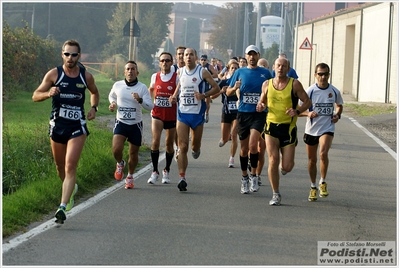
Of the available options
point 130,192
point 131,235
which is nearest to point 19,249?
point 131,235

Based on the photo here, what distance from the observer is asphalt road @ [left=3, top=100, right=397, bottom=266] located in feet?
26.4

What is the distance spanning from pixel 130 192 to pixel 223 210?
1.92 metres

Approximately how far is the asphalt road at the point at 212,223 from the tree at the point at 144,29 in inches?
3137

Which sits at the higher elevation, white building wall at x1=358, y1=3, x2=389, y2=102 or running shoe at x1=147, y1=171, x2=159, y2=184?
white building wall at x1=358, y1=3, x2=389, y2=102

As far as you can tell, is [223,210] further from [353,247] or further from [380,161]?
[380,161]

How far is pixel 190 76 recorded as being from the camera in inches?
494

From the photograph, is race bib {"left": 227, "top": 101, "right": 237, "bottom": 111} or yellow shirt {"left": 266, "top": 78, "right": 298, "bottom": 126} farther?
race bib {"left": 227, "top": 101, "right": 237, "bottom": 111}

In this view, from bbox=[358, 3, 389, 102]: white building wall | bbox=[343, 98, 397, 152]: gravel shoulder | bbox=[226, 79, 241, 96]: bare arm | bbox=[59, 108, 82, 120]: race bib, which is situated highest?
bbox=[358, 3, 389, 102]: white building wall

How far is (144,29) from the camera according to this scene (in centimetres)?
9962

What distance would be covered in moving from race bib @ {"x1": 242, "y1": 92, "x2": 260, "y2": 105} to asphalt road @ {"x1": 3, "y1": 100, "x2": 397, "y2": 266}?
129 cm

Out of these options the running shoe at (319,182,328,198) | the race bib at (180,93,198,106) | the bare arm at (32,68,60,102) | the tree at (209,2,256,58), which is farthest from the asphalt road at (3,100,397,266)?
the tree at (209,2,256,58)

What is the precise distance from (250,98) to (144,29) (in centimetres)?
8810

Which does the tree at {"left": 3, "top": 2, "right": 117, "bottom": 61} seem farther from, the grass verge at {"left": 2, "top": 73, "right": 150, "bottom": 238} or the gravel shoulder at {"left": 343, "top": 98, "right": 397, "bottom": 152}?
the grass verge at {"left": 2, "top": 73, "right": 150, "bottom": 238}

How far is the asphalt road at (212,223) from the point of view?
8.04m
